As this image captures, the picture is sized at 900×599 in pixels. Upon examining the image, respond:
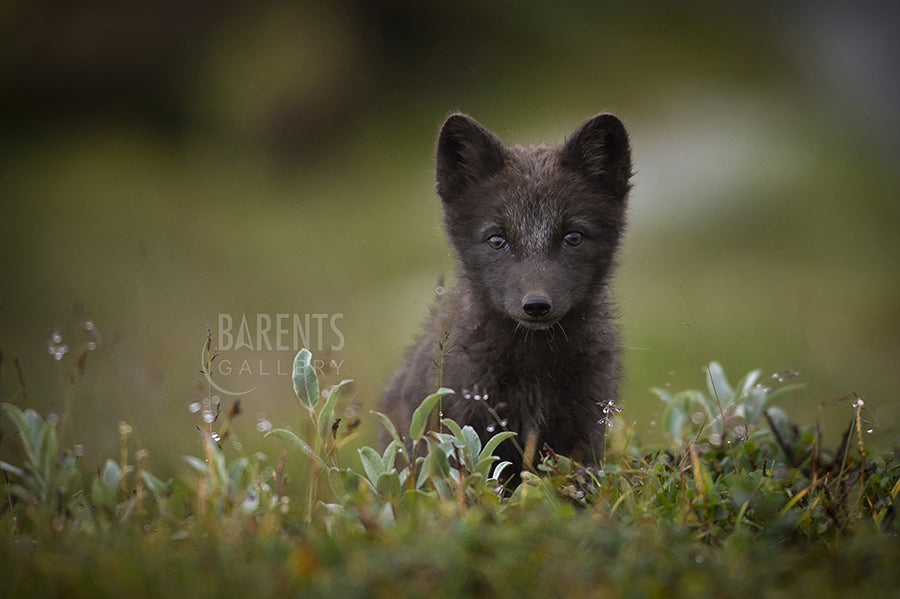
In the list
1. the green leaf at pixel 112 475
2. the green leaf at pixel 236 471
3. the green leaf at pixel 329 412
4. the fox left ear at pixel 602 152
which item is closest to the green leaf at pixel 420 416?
the green leaf at pixel 329 412

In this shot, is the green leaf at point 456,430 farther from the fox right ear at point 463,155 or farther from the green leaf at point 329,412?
the fox right ear at point 463,155

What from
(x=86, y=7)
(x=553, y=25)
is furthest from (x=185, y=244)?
(x=553, y=25)

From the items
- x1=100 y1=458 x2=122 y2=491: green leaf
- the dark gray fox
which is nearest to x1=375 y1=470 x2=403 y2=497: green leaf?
the dark gray fox

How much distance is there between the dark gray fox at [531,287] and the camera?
3.90 meters

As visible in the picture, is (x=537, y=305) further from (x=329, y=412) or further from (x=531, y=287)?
(x=329, y=412)

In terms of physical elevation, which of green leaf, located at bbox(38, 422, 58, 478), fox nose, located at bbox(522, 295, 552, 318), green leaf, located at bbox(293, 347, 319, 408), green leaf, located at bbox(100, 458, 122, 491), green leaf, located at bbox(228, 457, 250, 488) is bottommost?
green leaf, located at bbox(100, 458, 122, 491)

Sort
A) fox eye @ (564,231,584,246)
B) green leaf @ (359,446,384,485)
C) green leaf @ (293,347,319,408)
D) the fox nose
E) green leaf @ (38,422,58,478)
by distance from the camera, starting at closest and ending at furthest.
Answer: green leaf @ (38,422,58,478) → green leaf @ (359,446,384,485) → green leaf @ (293,347,319,408) → the fox nose → fox eye @ (564,231,584,246)

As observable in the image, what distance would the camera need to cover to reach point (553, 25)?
16.2 metres

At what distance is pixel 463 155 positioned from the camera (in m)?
4.41

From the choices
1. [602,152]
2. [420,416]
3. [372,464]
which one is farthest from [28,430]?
[602,152]

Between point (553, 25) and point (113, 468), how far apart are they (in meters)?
15.1

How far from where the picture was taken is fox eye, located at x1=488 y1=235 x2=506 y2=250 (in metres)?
4.14

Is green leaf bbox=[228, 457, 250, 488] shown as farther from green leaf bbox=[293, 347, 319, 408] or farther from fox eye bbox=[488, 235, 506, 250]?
fox eye bbox=[488, 235, 506, 250]

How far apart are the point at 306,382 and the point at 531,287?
122 centimetres
